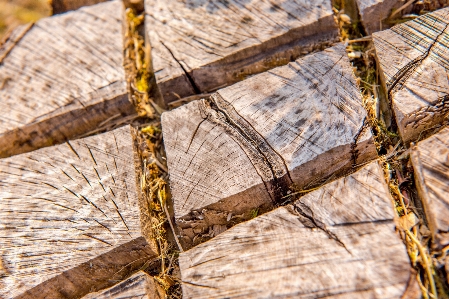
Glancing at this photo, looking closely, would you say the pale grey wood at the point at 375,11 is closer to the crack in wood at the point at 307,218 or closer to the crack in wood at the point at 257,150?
the crack in wood at the point at 257,150

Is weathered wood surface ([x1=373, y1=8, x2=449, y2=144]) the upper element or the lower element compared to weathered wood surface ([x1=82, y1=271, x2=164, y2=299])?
upper

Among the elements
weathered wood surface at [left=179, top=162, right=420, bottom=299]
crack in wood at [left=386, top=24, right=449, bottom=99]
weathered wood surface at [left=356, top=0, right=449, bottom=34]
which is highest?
weathered wood surface at [left=356, top=0, right=449, bottom=34]

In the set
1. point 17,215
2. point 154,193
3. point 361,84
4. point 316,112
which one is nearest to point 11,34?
point 17,215

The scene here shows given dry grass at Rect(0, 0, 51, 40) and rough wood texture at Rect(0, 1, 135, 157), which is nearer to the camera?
rough wood texture at Rect(0, 1, 135, 157)

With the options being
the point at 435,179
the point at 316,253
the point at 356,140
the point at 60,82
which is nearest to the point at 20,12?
the point at 60,82

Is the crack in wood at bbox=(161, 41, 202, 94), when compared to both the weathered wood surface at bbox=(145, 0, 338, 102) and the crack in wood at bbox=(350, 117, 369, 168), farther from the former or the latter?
the crack in wood at bbox=(350, 117, 369, 168)

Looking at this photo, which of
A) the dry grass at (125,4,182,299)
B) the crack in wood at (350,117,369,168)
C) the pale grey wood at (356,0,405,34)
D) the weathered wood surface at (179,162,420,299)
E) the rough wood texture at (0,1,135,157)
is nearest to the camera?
the weathered wood surface at (179,162,420,299)

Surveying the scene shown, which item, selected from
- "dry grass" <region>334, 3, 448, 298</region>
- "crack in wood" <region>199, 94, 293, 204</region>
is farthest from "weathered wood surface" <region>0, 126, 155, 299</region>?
"dry grass" <region>334, 3, 448, 298</region>
